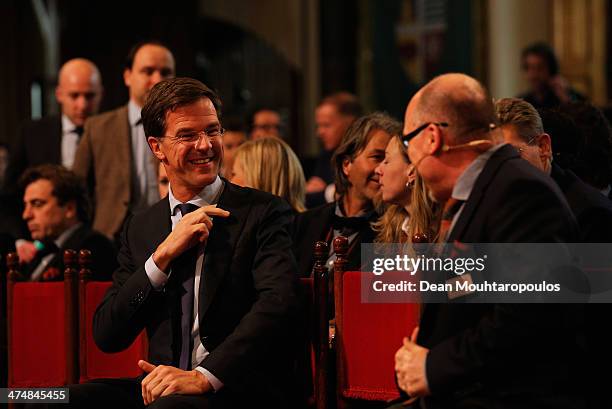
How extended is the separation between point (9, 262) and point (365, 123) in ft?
4.91

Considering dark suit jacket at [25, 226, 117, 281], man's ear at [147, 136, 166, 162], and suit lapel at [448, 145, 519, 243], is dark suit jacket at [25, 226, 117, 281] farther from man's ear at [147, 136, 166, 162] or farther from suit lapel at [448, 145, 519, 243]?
suit lapel at [448, 145, 519, 243]

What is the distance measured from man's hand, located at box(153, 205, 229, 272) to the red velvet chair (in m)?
0.52

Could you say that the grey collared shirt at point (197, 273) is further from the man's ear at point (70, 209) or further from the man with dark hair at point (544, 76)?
the man with dark hair at point (544, 76)

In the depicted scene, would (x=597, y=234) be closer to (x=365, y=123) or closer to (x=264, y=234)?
(x=264, y=234)

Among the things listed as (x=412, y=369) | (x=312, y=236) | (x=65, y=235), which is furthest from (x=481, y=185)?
(x=65, y=235)

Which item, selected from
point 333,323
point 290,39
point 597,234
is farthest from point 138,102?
point 290,39

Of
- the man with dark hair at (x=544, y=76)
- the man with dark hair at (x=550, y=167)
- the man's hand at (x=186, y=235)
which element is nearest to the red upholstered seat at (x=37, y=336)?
the man's hand at (x=186, y=235)

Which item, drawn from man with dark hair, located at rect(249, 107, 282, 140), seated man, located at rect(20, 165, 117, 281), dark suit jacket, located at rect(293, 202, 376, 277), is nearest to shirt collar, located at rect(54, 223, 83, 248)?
seated man, located at rect(20, 165, 117, 281)

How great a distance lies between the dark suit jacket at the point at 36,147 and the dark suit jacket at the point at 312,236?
1760 millimetres

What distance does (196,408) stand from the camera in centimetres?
285

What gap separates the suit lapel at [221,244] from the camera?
10.0 ft

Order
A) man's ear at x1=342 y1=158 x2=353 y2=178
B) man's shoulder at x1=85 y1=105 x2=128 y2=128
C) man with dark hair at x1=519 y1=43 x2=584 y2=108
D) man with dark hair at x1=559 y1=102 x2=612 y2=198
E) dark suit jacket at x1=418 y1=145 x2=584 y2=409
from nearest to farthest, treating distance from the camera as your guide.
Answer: dark suit jacket at x1=418 y1=145 x2=584 y2=409
man with dark hair at x1=559 y1=102 x2=612 y2=198
man's ear at x1=342 y1=158 x2=353 y2=178
man's shoulder at x1=85 y1=105 x2=128 y2=128
man with dark hair at x1=519 y1=43 x2=584 y2=108

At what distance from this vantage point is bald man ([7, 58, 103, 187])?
520 centimetres

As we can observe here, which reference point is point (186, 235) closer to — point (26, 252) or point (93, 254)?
point (93, 254)
